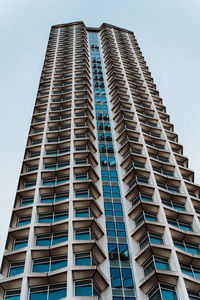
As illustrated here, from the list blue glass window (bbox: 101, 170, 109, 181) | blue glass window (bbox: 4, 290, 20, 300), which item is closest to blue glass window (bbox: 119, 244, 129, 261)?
blue glass window (bbox: 4, 290, 20, 300)

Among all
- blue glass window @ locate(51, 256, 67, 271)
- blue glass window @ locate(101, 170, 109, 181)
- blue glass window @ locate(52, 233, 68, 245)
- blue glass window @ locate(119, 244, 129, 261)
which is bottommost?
blue glass window @ locate(51, 256, 67, 271)

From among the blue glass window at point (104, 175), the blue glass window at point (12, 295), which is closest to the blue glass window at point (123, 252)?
the blue glass window at point (12, 295)

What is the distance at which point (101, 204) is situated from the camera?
1625 inches

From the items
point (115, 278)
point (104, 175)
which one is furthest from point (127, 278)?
point (104, 175)

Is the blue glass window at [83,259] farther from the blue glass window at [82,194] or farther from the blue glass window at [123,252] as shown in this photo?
the blue glass window at [82,194]

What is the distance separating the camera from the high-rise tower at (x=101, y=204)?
1260 inches

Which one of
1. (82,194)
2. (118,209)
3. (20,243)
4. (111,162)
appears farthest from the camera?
(111,162)

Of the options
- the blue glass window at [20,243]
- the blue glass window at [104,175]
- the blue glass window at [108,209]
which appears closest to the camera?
the blue glass window at [20,243]

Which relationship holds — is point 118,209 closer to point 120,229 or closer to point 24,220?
point 120,229

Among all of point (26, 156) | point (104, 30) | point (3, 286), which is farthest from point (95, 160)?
point (104, 30)

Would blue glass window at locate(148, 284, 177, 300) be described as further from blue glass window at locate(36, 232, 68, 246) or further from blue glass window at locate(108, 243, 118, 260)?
blue glass window at locate(36, 232, 68, 246)

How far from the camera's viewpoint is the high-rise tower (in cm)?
3200

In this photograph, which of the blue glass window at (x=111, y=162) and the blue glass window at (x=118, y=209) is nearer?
the blue glass window at (x=118, y=209)

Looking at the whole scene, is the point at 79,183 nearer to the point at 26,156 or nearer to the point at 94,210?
the point at 94,210
